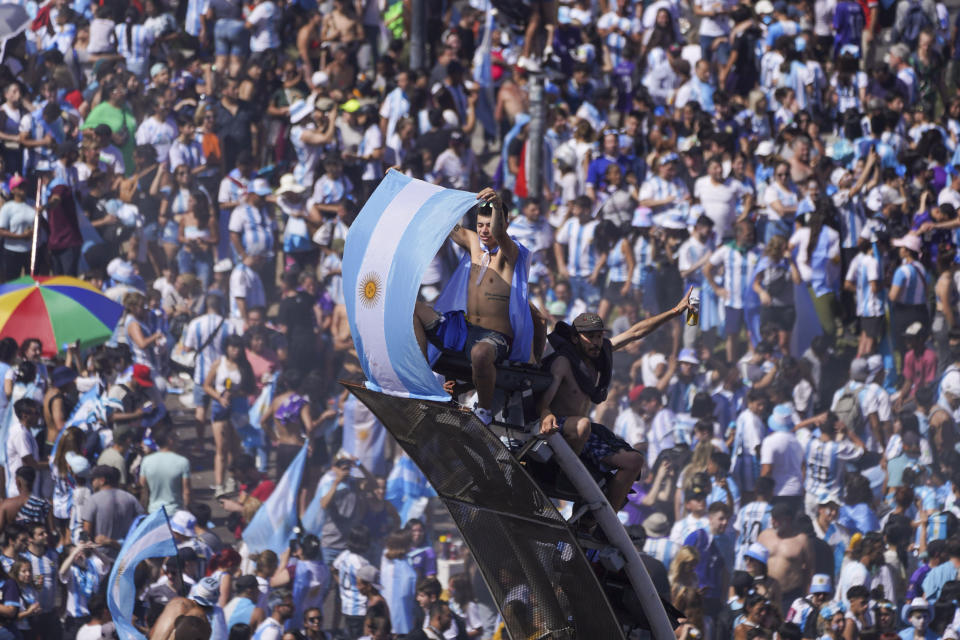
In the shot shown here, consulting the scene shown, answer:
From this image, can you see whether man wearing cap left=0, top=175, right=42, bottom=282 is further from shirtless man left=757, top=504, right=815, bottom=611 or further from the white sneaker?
the white sneaker

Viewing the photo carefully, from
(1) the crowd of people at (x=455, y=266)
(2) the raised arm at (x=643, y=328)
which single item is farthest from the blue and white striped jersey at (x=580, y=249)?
(2) the raised arm at (x=643, y=328)

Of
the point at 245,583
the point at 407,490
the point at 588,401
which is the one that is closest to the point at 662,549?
the point at 407,490

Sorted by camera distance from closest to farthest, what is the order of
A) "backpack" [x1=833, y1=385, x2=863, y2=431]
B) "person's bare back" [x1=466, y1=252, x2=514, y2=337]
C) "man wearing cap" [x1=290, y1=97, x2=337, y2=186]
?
1. "person's bare back" [x1=466, y1=252, x2=514, y2=337]
2. "backpack" [x1=833, y1=385, x2=863, y2=431]
3. "man wearing cap" [x1=290, y1=97, x2=337, y2=186]

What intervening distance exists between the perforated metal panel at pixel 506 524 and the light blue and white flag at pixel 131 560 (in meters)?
3.31

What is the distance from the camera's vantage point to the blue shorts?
68.2 feet

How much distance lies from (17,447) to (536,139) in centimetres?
668

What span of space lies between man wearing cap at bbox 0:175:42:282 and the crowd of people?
4cm

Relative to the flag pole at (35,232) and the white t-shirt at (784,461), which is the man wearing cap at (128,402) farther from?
the white t-shirt at (784,461)

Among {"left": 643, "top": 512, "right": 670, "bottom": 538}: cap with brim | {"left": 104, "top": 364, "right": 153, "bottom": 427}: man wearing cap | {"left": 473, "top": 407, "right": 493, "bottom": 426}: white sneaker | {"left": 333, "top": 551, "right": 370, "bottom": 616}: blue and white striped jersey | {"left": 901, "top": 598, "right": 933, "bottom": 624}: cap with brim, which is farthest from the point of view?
{"left": 104, "top": 364, "right": 153, "bottom": 427}: man wearing cap

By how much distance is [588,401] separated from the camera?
428 inches

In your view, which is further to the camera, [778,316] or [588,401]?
[778,316]

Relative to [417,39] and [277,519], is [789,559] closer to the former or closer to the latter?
[277,519]

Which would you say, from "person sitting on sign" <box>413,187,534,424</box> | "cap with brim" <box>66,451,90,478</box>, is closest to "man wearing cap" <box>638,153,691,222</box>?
"cap with brim" <box>66,451,90,478</box>

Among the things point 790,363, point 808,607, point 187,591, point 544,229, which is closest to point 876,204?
point 790,363
